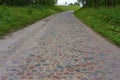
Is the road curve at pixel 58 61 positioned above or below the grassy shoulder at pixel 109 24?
below

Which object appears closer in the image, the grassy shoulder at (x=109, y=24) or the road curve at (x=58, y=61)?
the road curve at (x=58, y=61)

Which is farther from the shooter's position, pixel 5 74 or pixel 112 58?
pixel 112 58

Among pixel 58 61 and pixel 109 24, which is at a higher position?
pixel 109 24

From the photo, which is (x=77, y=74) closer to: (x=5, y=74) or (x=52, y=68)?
(x=52, y=68)

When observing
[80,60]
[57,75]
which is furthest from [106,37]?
[57,75]

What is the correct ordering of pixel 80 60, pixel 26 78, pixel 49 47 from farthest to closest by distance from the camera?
pixel 49 47 < pixel 80 60 < pixel 26 78

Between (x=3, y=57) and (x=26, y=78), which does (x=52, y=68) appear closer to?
(x=26, y=78)

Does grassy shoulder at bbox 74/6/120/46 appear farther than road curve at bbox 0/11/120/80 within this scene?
Yes

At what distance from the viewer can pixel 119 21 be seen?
17562mm

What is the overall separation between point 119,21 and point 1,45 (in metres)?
10.2

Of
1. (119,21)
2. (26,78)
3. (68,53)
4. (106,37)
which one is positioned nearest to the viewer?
(26,78)

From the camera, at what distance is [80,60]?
312 inches

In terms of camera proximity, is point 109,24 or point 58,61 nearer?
point 58,61

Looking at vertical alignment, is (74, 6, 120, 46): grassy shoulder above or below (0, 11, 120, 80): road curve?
above
